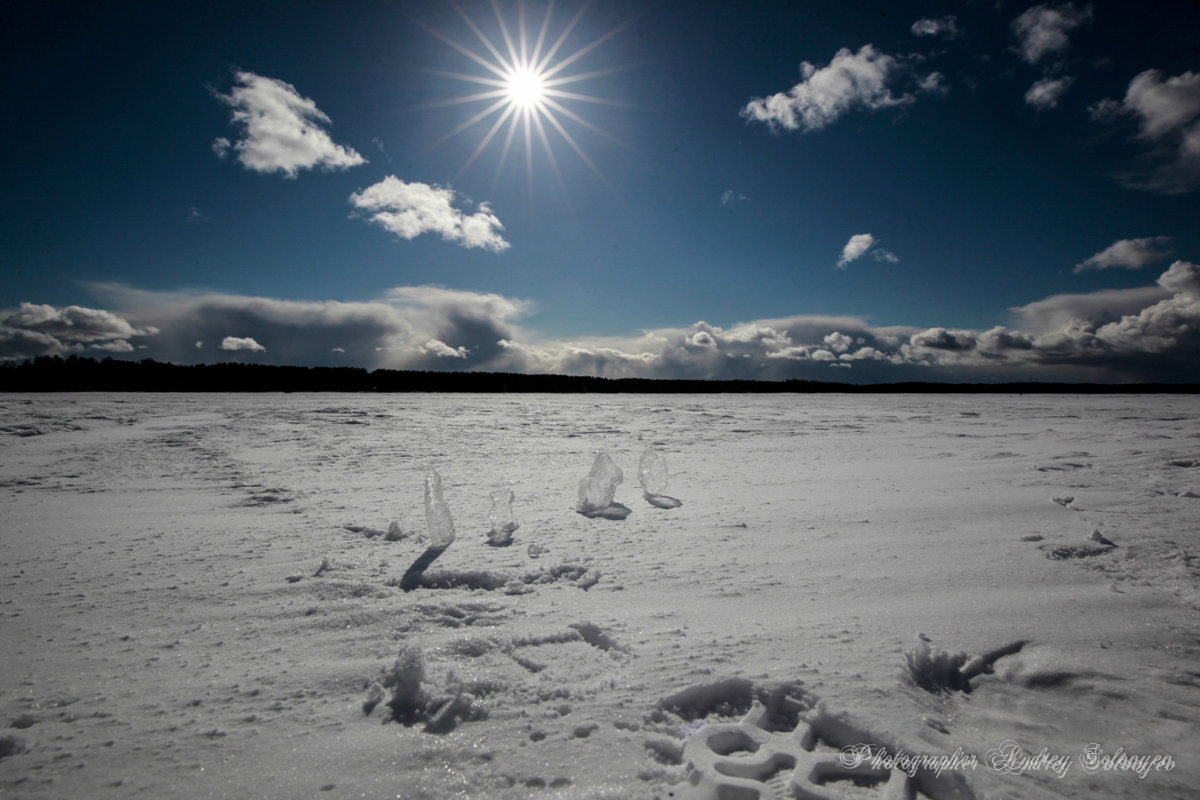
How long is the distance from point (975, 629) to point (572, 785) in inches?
68.8

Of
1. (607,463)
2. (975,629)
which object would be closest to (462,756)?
(975,629)

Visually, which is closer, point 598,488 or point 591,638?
point 591,638

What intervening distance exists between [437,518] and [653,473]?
82.4 inches

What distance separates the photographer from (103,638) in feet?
6.26

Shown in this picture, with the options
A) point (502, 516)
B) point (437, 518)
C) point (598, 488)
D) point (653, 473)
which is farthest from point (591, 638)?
point (653, 473)

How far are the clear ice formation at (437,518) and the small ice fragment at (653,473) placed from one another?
195cm

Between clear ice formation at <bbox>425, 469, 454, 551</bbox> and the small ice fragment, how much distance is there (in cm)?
195

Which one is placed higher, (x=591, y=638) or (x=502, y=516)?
(x=502, y=516)

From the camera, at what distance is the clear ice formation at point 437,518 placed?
300 cm

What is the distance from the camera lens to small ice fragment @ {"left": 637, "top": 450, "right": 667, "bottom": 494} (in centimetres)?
446

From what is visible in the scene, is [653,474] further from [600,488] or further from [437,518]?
[437,518]

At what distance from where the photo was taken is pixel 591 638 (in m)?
1.96

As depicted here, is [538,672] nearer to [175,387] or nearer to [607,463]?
[607,463]

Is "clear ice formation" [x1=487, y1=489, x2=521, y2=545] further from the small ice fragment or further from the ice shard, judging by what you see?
the small ice fragment
